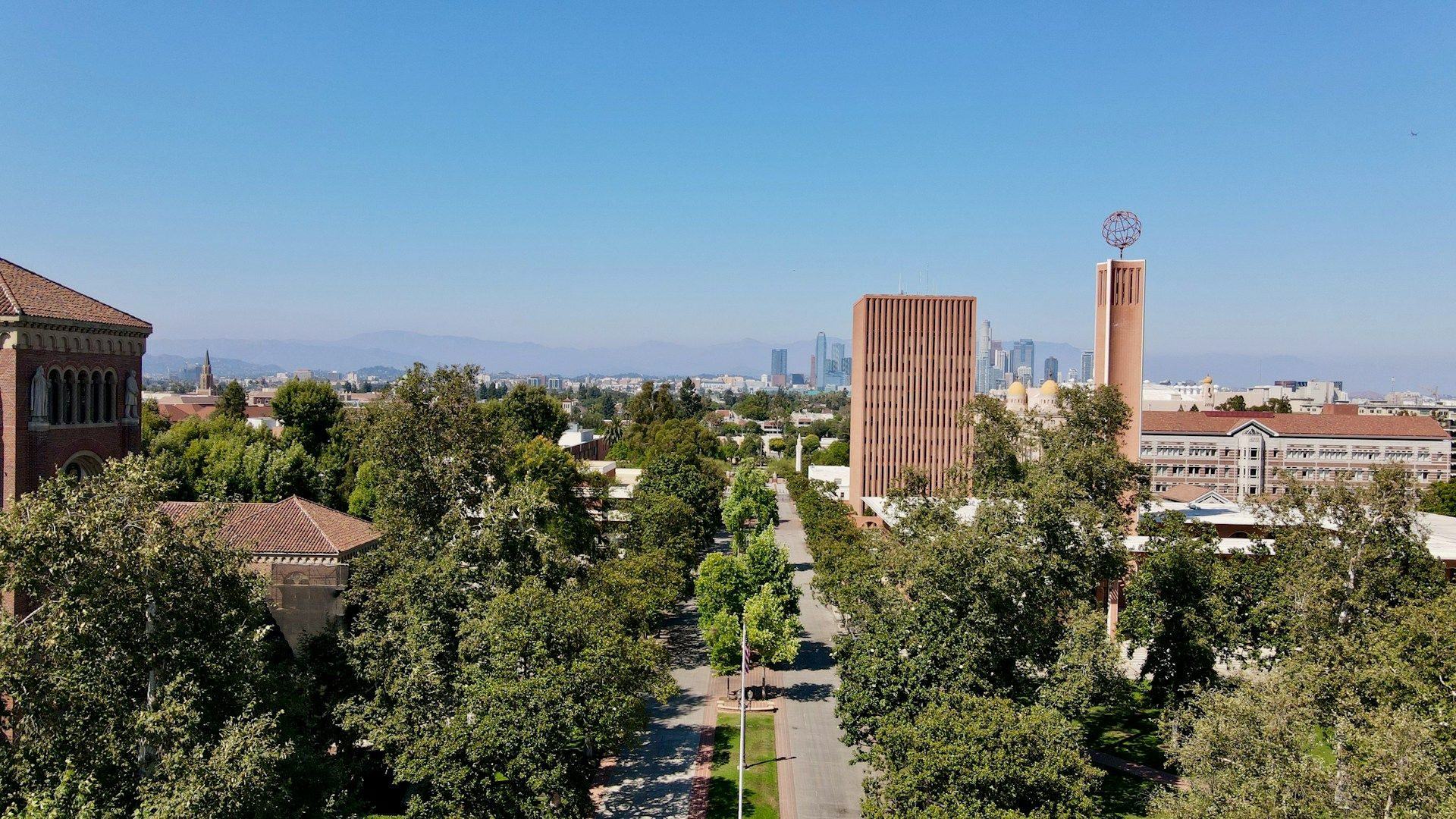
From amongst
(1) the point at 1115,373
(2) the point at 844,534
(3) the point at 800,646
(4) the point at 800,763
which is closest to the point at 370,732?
(4) the point at 800,763

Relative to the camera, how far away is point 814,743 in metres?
32.0

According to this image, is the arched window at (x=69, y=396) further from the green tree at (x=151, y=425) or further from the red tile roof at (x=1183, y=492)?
the red tile roof at (x=1183, y=492)

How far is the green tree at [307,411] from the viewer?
6469cm

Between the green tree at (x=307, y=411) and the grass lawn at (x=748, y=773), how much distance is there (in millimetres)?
45708

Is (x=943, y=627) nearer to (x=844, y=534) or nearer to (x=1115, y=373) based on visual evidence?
(x=844, y=534)

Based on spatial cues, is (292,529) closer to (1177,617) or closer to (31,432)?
(31,432)

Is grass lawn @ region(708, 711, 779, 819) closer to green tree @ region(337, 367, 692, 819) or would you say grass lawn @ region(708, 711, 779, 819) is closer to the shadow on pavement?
the shadow on pavement

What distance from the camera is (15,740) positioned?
691 inches

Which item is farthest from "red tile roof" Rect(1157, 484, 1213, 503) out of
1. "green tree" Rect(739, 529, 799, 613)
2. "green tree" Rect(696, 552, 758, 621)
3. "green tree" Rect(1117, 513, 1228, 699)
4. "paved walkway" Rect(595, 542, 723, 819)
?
"paved walkway" Rect(595, 542, 723, 819)

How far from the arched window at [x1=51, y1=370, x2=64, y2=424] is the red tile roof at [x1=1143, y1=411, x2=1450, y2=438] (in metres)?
80.5

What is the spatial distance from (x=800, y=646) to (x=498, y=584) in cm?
2370

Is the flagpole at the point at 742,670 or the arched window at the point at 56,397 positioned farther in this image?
the flagpole at the point at 742,670

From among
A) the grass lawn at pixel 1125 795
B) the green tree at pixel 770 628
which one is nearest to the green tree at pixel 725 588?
the green tree at pixel 770 628

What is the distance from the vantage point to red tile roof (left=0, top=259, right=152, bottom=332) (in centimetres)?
2278
